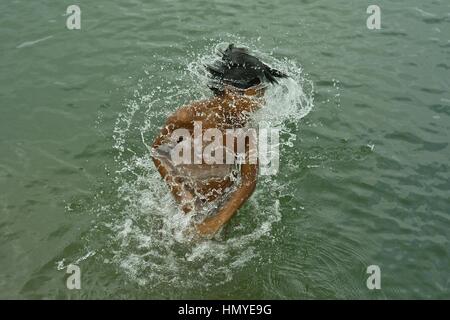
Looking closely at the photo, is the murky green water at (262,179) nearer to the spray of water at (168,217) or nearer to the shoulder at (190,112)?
the spray of water at (168,217)

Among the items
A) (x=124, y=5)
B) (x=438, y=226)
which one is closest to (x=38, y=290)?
(x=438, y=226)

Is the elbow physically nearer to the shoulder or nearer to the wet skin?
the wet skin

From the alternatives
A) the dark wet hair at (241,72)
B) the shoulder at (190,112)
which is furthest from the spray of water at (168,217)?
the shoulder at (190,112)

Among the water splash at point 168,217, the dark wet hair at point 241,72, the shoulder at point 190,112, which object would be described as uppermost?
the dark wet hair at point 241,72

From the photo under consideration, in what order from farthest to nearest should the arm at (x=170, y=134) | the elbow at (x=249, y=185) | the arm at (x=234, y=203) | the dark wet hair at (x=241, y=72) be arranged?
the arm at (x=170, y=134) < the dark wet hair at (x=241, y=72) < the elbow at (x=249, y=185) < the arm at (x=234, y=203)

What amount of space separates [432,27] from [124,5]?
20.9 ft

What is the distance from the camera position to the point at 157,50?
32.8ft

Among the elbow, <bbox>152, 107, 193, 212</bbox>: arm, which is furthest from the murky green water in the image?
the elbow

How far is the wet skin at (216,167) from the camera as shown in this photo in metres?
5.85

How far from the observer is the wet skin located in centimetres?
585

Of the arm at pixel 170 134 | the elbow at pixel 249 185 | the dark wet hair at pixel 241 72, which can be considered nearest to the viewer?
the elbow at pixel 249 185

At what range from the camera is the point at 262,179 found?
7297mm

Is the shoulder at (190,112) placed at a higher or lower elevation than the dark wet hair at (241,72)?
lower

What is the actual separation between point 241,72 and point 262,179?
179 centimetres
